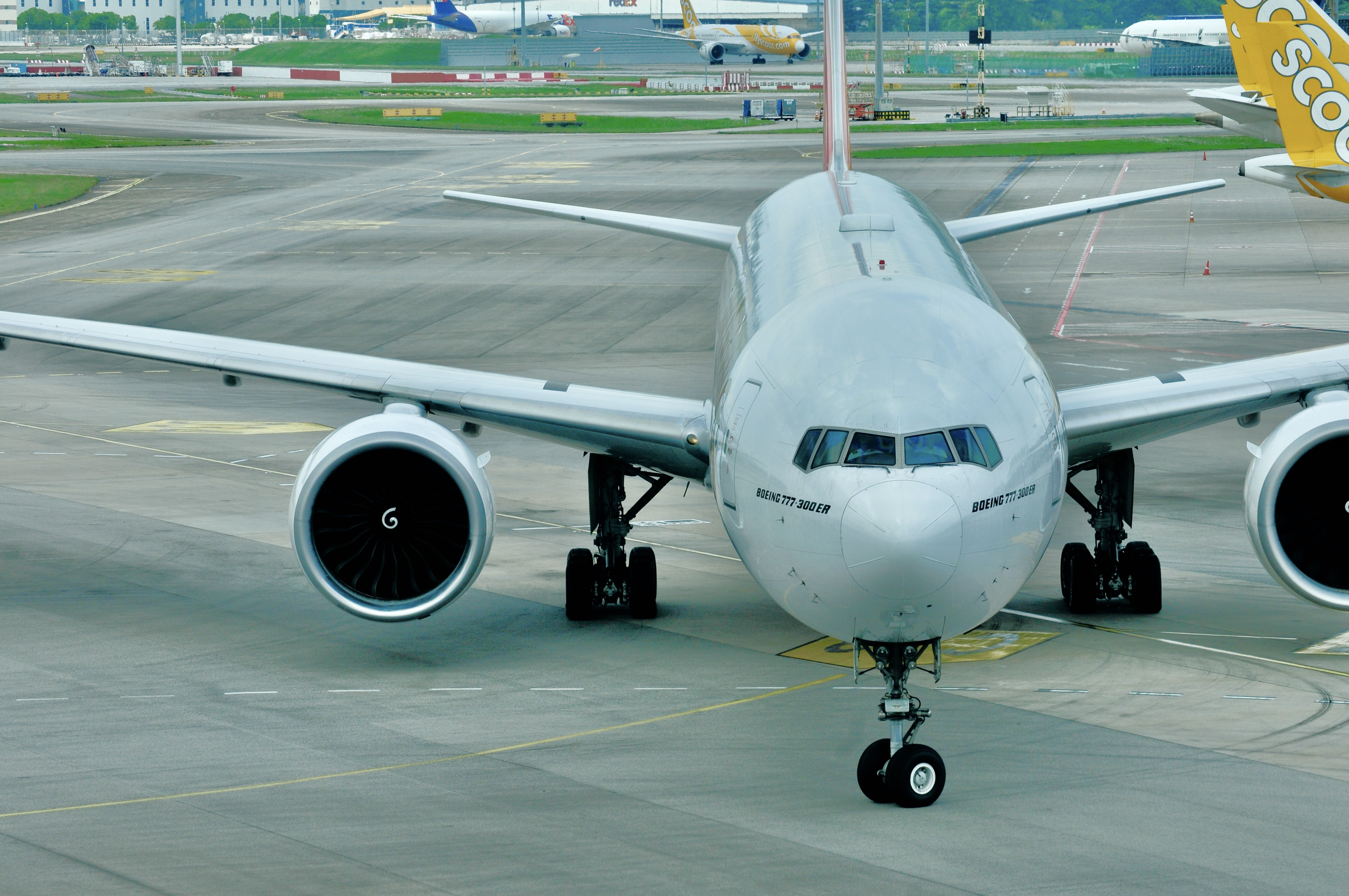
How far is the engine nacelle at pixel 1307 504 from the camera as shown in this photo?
46.3 feet

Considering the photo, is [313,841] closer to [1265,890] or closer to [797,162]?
[1265,890]

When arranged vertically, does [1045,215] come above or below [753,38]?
below

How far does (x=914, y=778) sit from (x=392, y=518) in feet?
19.8

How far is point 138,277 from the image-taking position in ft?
151

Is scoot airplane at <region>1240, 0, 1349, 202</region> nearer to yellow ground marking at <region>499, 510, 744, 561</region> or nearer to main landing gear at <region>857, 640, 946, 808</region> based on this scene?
yellow ground marking at <region>499, 510, 744, 561</region>

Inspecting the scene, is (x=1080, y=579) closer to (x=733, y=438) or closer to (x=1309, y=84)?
(x=733, y=438)

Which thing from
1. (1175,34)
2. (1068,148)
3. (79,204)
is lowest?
(79,204)

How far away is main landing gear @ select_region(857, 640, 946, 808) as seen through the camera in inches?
455

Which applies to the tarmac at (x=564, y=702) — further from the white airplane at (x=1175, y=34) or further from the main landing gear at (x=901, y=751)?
the white airplane at (x=1175, y=34)

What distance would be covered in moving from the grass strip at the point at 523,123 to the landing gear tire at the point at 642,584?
8102 centimetres

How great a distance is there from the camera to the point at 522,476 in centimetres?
2470

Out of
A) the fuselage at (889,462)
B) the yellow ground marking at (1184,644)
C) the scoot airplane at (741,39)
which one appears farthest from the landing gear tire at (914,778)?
the scoot airplane at (741,39)

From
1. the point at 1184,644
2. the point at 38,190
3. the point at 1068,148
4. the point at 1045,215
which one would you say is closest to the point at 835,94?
the point at 1045,215

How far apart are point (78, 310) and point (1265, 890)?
3608 centimetres
